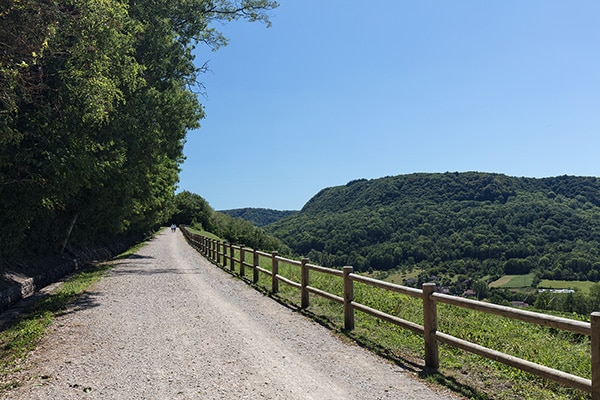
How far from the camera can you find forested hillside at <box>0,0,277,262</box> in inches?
300

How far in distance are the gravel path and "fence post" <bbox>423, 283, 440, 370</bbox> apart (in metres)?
0.43

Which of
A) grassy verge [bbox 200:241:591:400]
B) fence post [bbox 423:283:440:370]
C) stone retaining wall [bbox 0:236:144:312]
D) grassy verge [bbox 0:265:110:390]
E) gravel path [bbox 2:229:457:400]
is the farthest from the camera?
stone retaining wall [bbox 0:236:144:312]

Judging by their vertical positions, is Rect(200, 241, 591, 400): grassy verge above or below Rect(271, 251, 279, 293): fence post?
below

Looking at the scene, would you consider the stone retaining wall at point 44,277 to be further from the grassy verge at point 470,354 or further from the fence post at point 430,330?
the fence post at point 430,330

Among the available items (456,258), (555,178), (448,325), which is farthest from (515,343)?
(555,178)

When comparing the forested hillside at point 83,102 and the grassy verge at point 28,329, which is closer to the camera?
the grassy verge at point 28,329

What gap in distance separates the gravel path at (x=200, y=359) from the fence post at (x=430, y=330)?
1.42 feet

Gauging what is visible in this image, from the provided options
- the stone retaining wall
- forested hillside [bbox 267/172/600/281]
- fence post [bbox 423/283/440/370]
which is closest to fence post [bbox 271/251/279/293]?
Result: the stone retaining wall

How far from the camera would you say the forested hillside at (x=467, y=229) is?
229 ft

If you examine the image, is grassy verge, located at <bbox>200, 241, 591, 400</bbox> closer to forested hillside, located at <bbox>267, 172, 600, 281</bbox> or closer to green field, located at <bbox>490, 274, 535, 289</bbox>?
forested hillside, located at <bbox>267, 172, 600, 281</bbox>

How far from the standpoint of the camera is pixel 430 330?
6.56 m

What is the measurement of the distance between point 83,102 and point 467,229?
9405 centimetres

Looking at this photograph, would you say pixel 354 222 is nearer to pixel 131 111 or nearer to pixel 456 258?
pixel 456 258

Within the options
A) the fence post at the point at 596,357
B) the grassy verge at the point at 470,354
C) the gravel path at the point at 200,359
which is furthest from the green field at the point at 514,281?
the fence post at the point at 596,357
